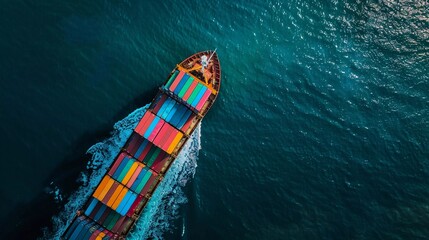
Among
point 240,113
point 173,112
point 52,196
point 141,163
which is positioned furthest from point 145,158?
point 240,113

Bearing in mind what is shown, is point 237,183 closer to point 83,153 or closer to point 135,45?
point 83,153

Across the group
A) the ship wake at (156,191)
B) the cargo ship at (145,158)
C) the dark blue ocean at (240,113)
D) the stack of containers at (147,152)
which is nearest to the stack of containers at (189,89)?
the cargo ship at (145,158)

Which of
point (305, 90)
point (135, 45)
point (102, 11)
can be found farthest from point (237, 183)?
point (102, 11)

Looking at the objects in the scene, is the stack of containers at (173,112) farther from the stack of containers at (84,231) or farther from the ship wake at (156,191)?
the stack of containers at (84,231)

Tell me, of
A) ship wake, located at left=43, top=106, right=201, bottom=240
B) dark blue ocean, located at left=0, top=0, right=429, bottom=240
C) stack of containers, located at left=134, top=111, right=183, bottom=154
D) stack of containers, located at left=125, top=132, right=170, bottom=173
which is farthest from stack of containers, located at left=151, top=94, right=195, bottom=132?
stack of containers, located at left=125, top=132, right=170, bottom=173

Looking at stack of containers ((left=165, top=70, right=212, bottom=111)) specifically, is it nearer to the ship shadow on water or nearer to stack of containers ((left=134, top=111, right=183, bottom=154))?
stack of containers ((left=134, top=111, right=183, bottom=154))

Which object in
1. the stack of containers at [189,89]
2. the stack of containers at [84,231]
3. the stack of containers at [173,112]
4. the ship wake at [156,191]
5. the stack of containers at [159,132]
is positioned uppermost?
the stack of containers at [189,89]

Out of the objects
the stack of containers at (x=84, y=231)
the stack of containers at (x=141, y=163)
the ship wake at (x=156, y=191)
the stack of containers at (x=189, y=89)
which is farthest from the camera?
the ship wake at (x=156, y=191)

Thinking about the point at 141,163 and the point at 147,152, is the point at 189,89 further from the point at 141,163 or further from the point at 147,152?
the point at 141,163
